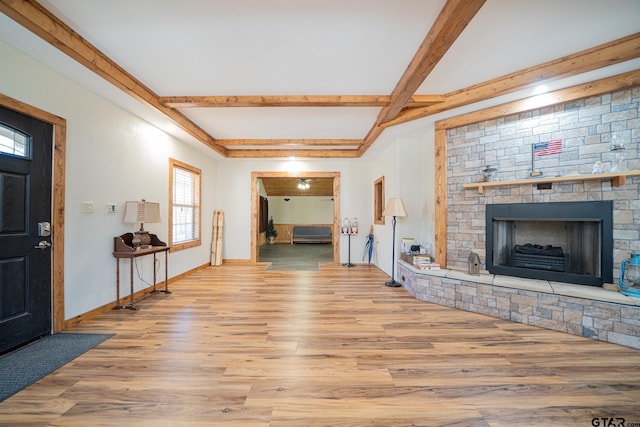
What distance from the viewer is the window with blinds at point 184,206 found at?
15.3ft

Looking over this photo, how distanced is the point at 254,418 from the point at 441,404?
46.0 inches

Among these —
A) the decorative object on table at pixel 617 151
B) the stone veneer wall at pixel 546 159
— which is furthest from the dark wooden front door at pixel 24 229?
the decorative object on table at pixel 617 151

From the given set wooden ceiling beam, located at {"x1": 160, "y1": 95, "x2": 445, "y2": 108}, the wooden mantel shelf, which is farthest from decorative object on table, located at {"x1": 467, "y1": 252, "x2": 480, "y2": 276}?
wooden ceiling beam, located at {"x1": 160, "y1": 95, "x2": 445, "y2": 108}

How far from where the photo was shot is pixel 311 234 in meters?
11.0

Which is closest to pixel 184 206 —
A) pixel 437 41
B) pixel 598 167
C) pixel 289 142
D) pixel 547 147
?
pixel 289 142

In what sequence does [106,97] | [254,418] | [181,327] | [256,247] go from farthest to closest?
[256,247], [106,97], [181,327], [254,418]

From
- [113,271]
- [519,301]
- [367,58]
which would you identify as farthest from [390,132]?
[113,271]

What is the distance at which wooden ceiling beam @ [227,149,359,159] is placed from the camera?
5.94 m

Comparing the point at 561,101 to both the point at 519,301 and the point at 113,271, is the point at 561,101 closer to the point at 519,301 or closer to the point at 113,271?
the point at 519,301

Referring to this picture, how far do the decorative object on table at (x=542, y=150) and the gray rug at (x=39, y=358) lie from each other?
16.4ft

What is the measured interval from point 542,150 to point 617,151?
598 millimetres

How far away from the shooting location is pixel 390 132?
418 cm

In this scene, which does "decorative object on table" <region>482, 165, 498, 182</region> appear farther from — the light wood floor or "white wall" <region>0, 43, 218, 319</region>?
"white wall" <region>0, 43, 218, 319</region>

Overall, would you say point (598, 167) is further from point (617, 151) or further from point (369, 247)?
point (369, 247)
